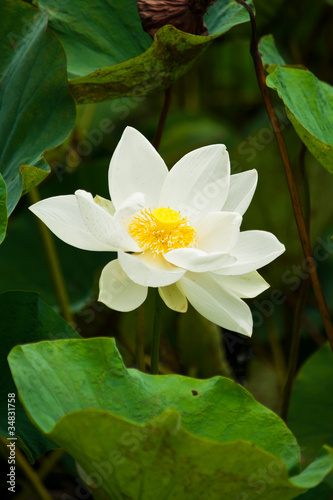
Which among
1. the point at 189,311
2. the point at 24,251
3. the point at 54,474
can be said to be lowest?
the point at 54,474

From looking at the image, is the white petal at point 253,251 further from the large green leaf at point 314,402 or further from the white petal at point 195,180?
the large green leaf at point 314,402

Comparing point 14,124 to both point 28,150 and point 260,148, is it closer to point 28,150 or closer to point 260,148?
point 28,150

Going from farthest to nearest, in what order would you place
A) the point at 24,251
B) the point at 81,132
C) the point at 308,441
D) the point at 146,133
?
the point at 146,133 → the point at 81,132 → the point at 24,251 → the point at 308,441

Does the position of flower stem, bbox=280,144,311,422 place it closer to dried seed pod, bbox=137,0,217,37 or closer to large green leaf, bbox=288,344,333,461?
large green leaf, bbox=288,344,333,461

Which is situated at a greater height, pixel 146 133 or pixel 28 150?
pixel 28 150

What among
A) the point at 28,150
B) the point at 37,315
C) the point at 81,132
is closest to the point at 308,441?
the point at 37,315

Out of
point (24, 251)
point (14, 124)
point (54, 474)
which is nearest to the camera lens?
point (14, 124)

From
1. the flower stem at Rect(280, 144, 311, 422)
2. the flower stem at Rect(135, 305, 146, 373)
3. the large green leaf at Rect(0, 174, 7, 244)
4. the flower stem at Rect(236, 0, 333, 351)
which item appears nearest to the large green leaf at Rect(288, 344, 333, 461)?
the flower stem at Rect(280, 144, 311, 422)

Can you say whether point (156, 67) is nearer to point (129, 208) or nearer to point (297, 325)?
point (129, 208)
